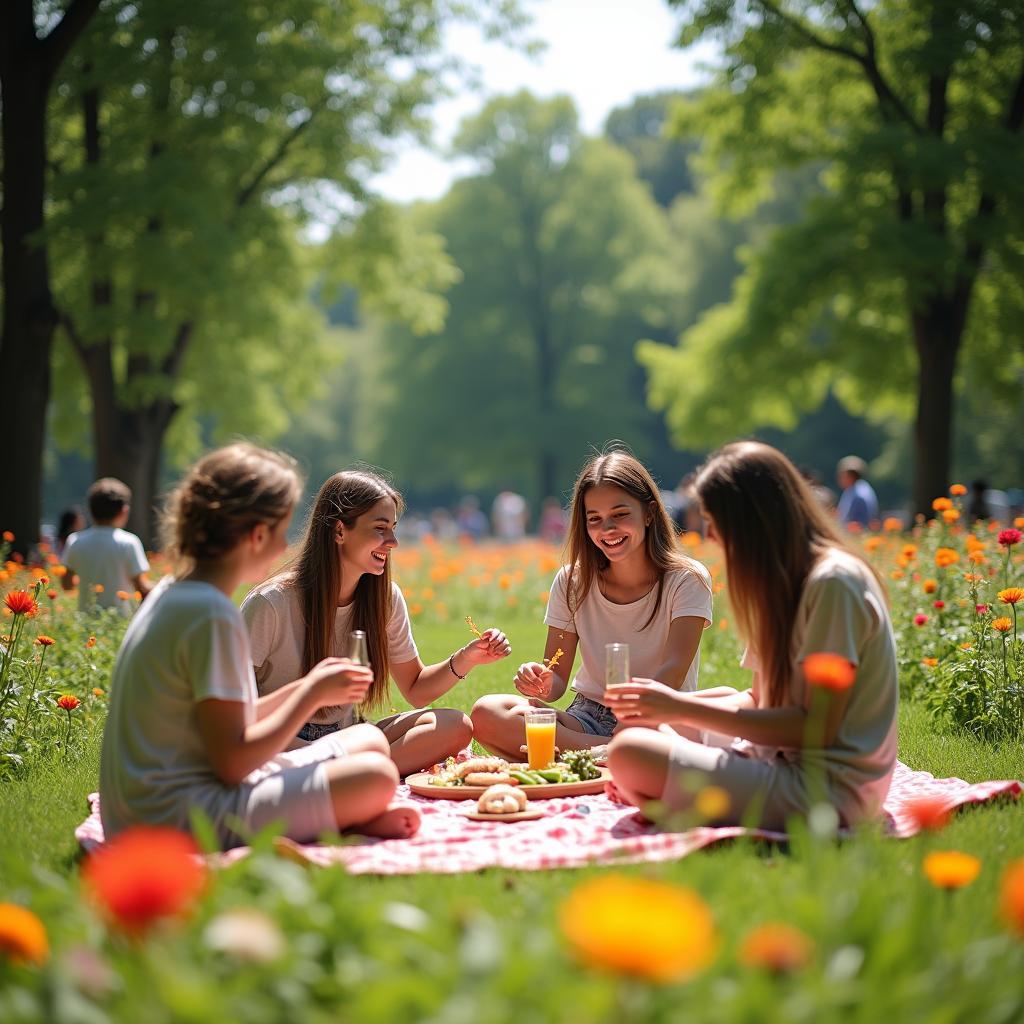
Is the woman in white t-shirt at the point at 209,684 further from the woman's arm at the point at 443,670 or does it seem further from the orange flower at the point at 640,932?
the orange flower at the point at 640,932

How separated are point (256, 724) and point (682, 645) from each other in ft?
7.65

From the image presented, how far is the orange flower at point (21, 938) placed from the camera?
214 centimetres

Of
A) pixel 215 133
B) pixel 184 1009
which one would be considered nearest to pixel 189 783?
pixel 184 1009

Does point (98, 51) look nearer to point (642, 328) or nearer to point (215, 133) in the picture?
point (215, 133)

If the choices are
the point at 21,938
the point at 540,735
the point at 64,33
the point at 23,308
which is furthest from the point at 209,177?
the point at 21,938

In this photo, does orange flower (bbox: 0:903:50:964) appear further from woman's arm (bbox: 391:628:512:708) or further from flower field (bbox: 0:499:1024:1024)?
woman's arm (bbox: 391:628:512:708)

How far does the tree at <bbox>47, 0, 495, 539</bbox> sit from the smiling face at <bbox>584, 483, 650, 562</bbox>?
1048cm

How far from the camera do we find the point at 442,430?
132 feet

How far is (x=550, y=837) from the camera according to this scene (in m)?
4.39

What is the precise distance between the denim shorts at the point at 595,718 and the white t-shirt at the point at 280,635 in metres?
1.16

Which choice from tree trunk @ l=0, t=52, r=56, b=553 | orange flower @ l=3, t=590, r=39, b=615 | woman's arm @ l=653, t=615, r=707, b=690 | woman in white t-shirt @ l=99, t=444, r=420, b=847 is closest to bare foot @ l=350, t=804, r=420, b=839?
woman in white t-shirt @ l=99, t=444, r=420, b=847

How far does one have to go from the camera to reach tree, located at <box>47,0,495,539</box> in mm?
15148

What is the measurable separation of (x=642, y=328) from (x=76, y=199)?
30.1 metres

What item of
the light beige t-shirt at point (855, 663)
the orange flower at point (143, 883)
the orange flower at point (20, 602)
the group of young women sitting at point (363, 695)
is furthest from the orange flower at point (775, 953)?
the orange flower at point (20, 602)
